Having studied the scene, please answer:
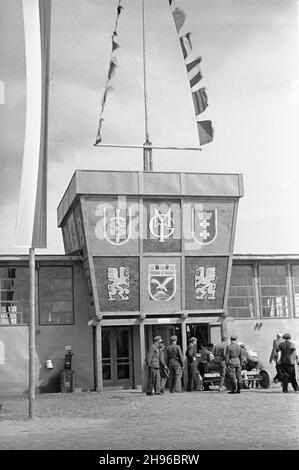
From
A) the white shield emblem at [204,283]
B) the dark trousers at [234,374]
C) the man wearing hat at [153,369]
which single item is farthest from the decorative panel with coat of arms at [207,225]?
the dark trousers at [234,374]

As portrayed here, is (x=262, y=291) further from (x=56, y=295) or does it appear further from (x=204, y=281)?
(x=56, y=295)

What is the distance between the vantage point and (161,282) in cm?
2034

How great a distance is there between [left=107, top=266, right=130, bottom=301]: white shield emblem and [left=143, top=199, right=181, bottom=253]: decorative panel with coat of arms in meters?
0.89

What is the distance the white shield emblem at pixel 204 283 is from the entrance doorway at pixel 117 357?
239 cm

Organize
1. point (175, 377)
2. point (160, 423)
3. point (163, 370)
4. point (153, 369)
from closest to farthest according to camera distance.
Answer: point (160, 423) → point (153, 369) → point (163, 370) → point (175, 377)

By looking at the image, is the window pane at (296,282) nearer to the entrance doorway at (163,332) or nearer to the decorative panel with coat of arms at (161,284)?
the entrance doorway at (163,332)

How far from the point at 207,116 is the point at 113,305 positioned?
18.0 ft

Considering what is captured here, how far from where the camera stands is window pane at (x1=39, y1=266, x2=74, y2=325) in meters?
21.0

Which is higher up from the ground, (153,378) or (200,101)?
(200,101)

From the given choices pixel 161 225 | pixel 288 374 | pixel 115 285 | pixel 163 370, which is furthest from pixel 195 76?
pixel 288 374

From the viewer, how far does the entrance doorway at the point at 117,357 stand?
69.9ft

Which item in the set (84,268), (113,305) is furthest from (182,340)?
(84,268)

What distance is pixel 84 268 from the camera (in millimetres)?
20953

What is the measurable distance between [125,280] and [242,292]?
158 inches
